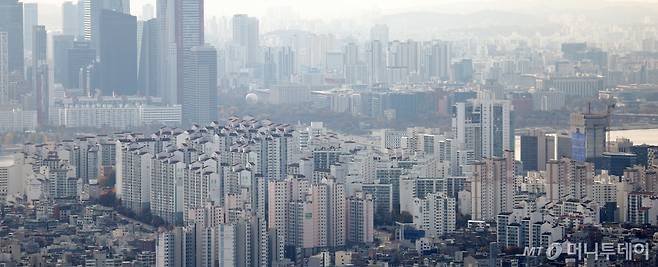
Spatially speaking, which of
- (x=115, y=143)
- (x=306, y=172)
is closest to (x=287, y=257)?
(x=306, y=172)

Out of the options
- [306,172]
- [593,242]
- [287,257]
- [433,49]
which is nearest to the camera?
[593,242]

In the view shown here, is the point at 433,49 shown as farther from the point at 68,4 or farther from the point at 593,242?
the point at 593,242

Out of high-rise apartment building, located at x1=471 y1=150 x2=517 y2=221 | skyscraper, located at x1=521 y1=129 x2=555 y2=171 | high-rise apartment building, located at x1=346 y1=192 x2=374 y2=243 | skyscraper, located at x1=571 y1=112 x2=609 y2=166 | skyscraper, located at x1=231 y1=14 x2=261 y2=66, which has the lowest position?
high-rise apartment building, located at x1=346 y1=192 x2=374 y2=243

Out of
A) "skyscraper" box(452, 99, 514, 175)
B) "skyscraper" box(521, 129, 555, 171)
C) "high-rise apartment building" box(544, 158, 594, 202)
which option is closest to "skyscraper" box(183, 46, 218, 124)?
"skyscraper" box(452, 99, 514, 175)

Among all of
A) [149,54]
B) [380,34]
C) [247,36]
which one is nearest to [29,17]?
[149,54]

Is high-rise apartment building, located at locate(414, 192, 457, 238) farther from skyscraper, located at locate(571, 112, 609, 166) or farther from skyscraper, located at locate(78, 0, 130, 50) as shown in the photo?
skyscraper, located at locate(78, 0, 130, 50)
